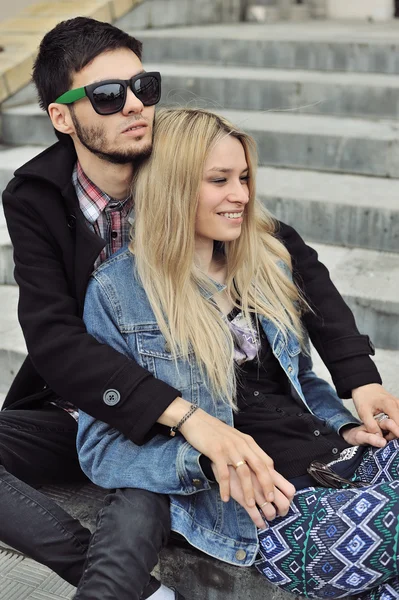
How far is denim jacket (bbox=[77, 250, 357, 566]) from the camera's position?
1976mm

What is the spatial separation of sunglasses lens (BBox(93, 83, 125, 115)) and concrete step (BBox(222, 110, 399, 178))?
238cm

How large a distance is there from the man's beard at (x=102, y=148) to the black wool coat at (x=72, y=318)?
0.10 meters

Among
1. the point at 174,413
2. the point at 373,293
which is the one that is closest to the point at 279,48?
the point at 373,293

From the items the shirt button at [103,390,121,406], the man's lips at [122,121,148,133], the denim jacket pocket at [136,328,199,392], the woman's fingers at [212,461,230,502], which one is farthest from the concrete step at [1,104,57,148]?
the woman's fingers at [212,461,230,502]

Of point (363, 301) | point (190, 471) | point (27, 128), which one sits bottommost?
point (363, 301)

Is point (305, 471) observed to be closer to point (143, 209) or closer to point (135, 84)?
point (143, 209)

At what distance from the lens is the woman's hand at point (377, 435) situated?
6.98ft

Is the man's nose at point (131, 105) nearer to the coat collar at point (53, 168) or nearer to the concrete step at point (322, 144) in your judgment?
the coat collar at point (53, 168)

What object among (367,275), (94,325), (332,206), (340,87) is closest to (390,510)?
(94,325)

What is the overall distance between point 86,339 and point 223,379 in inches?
14.7

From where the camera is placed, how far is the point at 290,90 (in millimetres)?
5086

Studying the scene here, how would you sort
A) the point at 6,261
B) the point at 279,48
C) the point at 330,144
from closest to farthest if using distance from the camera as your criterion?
the point at 6,261, the point at 330,144, the point at 279,48

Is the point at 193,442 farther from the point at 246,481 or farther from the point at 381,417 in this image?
the point at 381,417

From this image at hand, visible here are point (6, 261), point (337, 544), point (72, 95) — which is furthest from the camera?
point (6, 261)
